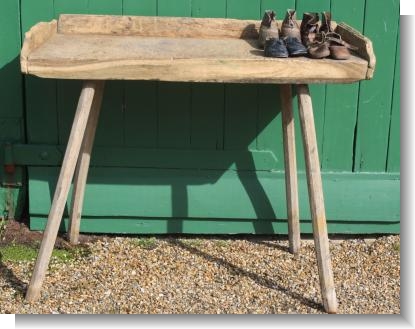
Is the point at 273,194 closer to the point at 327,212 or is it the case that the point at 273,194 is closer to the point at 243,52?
the point at 327,212

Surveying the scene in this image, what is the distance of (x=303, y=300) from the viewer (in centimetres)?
341

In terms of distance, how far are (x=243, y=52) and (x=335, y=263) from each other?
120cm

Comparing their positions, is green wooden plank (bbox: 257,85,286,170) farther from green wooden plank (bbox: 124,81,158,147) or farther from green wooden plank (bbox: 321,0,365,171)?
green wooden plank (bbox: 124,81,158,147)

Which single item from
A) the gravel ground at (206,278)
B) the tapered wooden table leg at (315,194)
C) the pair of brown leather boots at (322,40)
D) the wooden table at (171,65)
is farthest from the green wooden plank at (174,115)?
the tapered wooden table leg at (315,194)

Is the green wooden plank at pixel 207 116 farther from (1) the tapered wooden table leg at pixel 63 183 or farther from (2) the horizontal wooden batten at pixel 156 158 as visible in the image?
(1) the tapered wooden table leg at pixel 63 183

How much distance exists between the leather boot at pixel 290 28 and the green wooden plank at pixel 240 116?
51cm

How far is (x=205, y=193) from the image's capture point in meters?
3.97

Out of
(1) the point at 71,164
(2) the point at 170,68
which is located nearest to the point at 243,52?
(2) the point at 170,68

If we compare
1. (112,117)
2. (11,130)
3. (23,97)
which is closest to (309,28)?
(112,117)

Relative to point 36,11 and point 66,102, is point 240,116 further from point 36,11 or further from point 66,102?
point 36,11

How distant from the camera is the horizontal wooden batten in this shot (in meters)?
3.93

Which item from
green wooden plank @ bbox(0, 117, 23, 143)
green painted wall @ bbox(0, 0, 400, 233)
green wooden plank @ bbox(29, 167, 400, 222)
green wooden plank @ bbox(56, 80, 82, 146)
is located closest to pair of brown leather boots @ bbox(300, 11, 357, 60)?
green painted wall @ bbox(0, 0, 400, 233)

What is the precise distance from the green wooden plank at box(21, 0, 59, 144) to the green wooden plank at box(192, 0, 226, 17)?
2.34ft

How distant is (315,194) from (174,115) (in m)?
1.02
